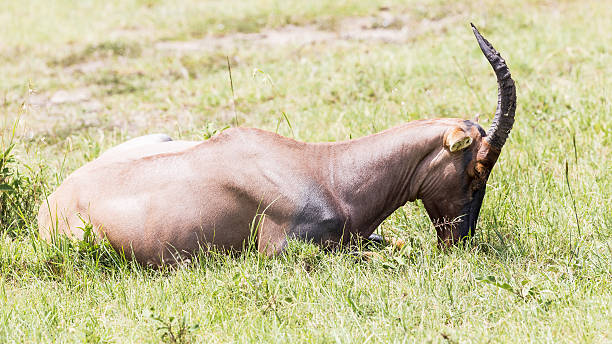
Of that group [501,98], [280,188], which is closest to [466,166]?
[501,98]

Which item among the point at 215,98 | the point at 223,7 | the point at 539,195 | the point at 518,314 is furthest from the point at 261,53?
the point at 518,314

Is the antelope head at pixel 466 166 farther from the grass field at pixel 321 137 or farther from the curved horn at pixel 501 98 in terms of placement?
the grass field at pixel 321 137

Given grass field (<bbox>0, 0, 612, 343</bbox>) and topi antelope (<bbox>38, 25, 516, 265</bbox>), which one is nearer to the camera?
grass field (<bbox>0, 0, 612, 343</bbox>)

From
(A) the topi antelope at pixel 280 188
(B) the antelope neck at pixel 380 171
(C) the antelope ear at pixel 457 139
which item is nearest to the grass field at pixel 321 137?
(A) the topi antelope at pixel 280 188

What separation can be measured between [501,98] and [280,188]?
5.26ft

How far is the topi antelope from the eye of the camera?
5094 millimetres

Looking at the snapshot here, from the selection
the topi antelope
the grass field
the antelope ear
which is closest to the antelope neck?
the topi antelope

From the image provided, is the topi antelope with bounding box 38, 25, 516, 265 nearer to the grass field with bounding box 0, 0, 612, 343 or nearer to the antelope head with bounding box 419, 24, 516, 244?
the antelope head with bounding box 419, 24, 516, 244

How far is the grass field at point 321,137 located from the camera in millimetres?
4352

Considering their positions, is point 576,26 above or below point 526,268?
above

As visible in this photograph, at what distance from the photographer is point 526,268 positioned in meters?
5.09

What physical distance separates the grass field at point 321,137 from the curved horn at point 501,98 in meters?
0.74

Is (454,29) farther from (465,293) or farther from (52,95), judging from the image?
(465,293)

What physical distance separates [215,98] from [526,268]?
497 centimetres
